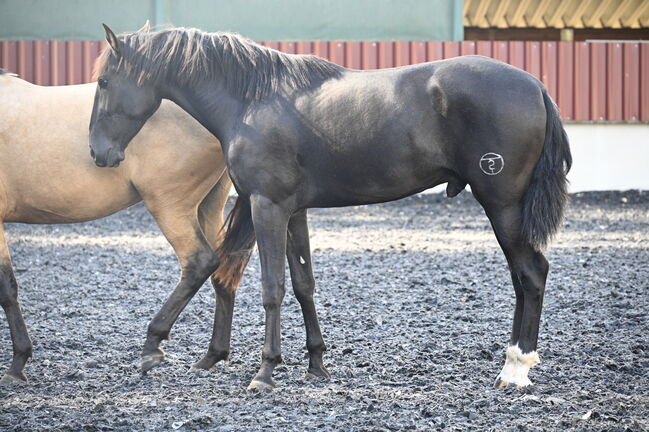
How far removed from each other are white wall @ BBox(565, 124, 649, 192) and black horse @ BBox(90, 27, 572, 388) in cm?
1175

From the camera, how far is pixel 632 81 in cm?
1628

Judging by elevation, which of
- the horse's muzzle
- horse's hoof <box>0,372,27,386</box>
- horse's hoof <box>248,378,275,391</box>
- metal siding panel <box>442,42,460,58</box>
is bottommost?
horse's hoof <box>0,372,27,386</box>

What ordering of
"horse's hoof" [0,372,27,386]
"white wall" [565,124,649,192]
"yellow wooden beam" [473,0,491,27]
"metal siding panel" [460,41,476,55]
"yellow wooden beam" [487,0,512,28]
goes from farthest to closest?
"yellow wooden beam" [487,0,512,28] → "yellow wooden beam" [473,0,491,27] → "white wall" [565,124,649,192] → "metal siding panel" [460,41,476,55] → "horse's hoof" [0,372,27,386]

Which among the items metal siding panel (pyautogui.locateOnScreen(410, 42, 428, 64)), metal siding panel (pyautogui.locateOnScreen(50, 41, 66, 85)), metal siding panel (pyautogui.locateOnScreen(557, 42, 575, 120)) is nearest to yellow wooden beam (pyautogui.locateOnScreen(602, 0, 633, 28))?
metal siding panel (pyautogui.locateOnScreen(557, 42, 575, 120))

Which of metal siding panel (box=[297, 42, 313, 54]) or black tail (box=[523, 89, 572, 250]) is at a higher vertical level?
black tail (box=[523, 89, 572, 250])

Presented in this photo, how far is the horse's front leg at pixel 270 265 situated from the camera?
501 centimetres

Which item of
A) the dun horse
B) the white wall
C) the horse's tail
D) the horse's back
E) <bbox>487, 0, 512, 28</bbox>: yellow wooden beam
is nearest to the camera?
the horse's back

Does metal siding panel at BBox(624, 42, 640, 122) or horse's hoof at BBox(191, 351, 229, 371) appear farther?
metal siding panel at BBox(624, 42, 640, 122)

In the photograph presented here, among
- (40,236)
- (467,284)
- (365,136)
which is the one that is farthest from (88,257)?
(365,136)

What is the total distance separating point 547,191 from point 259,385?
1868 millimetres

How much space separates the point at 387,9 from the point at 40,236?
7763mm

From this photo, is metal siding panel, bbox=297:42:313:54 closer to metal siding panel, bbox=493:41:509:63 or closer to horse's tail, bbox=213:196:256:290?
metal siding panel, bbox=493:41:509:63

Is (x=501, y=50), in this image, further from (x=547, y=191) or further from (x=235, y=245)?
(x=547, y=191)

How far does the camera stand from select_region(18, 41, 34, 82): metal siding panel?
1588cm
